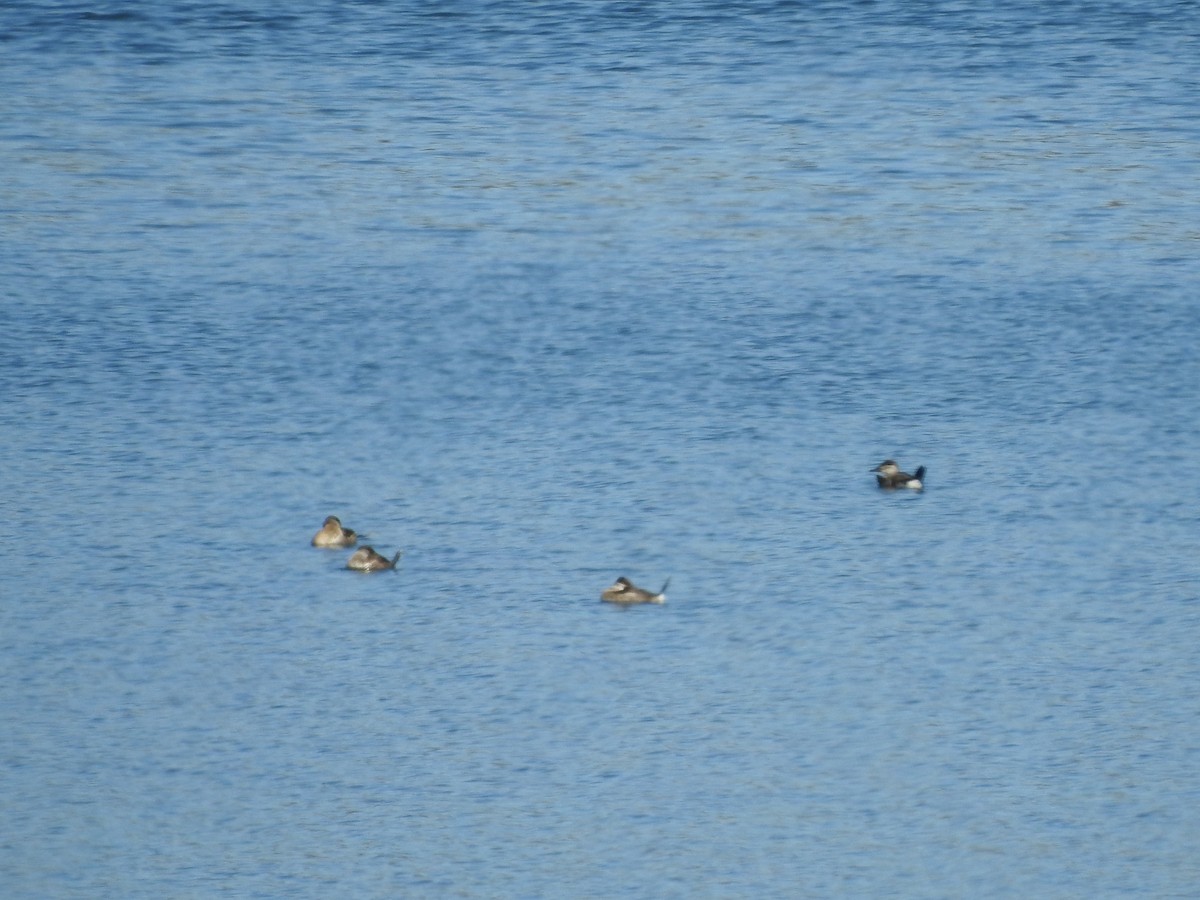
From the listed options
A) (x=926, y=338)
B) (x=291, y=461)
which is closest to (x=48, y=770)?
(x=291, y=461)

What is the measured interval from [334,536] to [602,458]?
265 cm

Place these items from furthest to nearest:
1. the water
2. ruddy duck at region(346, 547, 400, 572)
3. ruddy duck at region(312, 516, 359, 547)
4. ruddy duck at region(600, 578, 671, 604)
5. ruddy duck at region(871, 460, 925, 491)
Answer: ruddy duck at region(871, 460, 925, 491), ruddy duck at region(312, 516, 359, 547), ruddy duck at region(346, 547, 400, 572), ruddy duck at region(600, 578, 671, 604), the water

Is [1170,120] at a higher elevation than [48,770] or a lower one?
lower

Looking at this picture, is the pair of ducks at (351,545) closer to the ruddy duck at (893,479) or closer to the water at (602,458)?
the water at (602,458)

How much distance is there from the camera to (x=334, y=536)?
17250 millimetres

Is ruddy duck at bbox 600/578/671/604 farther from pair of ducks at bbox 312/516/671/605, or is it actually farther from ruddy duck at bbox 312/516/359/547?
ruddy duck at bbox 312/516/359/547

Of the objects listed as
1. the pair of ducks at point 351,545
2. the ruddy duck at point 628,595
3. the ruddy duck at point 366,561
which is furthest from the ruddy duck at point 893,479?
the ruddy duck at point 366,561

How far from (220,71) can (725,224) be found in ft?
28.5

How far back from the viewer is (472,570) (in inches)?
664

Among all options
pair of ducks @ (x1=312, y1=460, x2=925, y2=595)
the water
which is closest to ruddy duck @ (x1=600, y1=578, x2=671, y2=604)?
pair of ducks @ (x1=312, y1=460, x2=925, y2=595)

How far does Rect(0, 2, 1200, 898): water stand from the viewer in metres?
13.5

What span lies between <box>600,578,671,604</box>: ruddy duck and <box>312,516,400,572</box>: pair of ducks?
5.28 ft

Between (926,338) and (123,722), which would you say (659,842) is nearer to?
(123,722)

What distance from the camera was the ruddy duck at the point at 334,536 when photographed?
17.1 m
